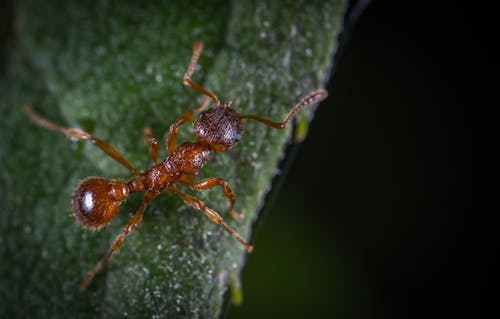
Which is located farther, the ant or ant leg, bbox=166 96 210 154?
ant leg, bbox=166 96 210 154

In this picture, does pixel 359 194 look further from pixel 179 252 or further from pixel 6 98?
pixel 6 98

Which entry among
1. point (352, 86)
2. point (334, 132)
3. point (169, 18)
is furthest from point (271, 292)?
point (169, 18)

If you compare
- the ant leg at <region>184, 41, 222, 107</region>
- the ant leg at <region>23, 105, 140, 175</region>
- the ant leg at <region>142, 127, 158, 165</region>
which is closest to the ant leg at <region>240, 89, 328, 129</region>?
the ant leg at <region>184, 41, 222, 107</region>

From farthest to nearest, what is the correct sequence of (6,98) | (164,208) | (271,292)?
1. (271,292)
2. (6,98)
3. (164,208)

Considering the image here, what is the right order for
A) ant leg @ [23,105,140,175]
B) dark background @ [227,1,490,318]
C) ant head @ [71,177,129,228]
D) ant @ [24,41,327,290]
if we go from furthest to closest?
dark background @ [227,1,490,318] < ant leg @ [23,105,140,175] < ant head @ [71,177,129,228] < ant @ [24,41,327,290]

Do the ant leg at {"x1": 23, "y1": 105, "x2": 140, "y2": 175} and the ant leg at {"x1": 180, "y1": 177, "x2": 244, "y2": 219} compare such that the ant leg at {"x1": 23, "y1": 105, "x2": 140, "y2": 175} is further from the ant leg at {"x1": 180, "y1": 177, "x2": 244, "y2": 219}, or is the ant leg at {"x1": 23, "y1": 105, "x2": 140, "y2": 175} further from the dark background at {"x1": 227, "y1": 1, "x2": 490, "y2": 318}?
the dark background at {"x1": 227, "y1": 1, "x2": 490, "y2": 318}

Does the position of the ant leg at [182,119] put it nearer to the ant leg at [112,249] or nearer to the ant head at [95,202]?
the ant head at [95,202]

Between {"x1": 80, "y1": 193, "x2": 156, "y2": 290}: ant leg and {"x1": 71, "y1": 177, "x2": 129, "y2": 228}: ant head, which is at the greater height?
{"x1": 71, "y1": 177, "x2": 129, "y2": 228}: ant head
